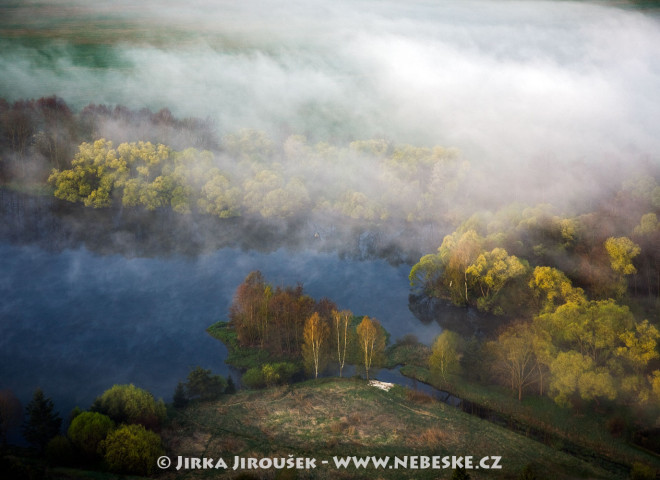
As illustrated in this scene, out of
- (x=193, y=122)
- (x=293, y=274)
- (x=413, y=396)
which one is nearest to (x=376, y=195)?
(x=293, y=274)

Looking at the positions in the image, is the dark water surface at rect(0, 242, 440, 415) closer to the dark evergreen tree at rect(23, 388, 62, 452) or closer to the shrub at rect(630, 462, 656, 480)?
the dark evergreen tree at rect(23, 388, 62, 452)

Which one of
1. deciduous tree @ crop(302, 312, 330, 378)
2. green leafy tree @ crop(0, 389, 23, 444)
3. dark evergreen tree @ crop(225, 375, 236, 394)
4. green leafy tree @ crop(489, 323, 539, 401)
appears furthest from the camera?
deciduous tree @ crop(302, 312, 330, 378)

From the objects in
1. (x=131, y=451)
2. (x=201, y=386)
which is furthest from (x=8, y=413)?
(x=201, y=386)

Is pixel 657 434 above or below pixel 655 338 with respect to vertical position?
below

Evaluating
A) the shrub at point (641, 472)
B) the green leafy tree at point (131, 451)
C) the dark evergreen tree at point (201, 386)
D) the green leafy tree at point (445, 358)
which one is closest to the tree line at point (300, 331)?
the dark evergreen tree at point (201, 386)

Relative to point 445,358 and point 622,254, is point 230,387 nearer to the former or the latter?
point 445,358

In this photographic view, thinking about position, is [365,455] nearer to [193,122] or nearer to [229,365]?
[229,365]

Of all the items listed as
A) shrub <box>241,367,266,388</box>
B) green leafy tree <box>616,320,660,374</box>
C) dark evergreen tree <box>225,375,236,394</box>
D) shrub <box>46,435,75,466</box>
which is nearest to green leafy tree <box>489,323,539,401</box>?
green leafy tree <box>616,320,660,374</box>
